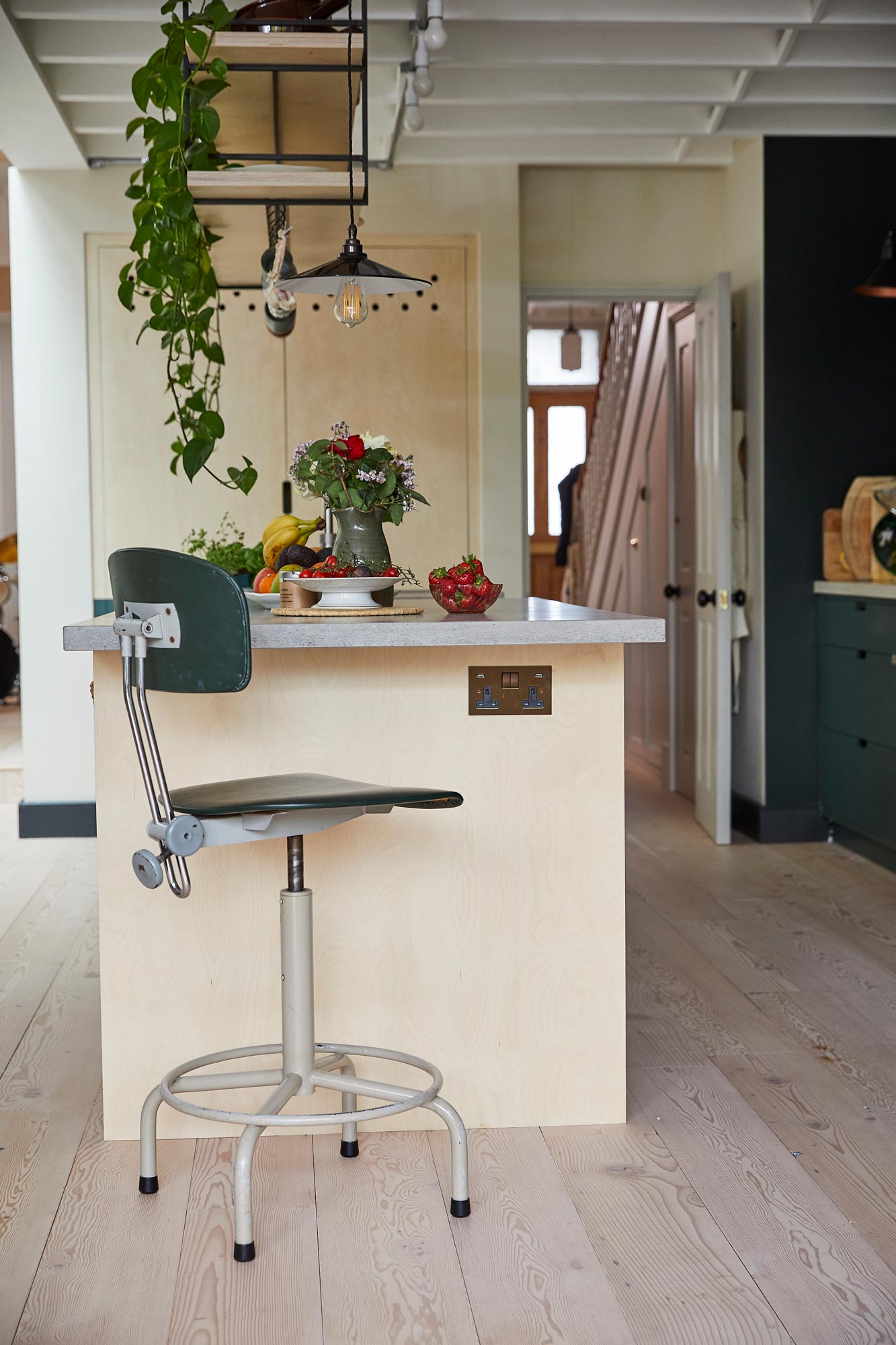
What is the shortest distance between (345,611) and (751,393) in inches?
127

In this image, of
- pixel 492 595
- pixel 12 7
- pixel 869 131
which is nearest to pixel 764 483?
pixel 869 131

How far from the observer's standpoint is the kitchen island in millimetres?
2482

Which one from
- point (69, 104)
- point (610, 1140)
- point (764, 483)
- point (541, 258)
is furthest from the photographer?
point (541, 258)

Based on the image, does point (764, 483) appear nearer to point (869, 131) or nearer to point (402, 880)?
point (869, 131)

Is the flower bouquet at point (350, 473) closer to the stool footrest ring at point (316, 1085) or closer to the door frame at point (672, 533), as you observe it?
the stool footrest ring at point (316, 1085)

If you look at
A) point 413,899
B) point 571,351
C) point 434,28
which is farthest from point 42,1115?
point 571,351

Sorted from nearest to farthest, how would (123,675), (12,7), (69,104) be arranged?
(123,675)
(12,7)
(69,104)

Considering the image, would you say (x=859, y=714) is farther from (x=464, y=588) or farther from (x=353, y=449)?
(x=353, y=449)

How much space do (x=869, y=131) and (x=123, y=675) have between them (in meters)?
4.02

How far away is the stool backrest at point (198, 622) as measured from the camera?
1955 millimetres

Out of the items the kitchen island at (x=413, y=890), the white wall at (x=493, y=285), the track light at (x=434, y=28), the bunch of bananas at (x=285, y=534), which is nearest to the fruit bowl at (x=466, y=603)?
the kitchen island at (x=413, y=890)

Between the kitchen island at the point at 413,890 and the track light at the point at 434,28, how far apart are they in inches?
75.8

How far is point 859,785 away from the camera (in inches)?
191

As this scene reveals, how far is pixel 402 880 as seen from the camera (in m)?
2.54
